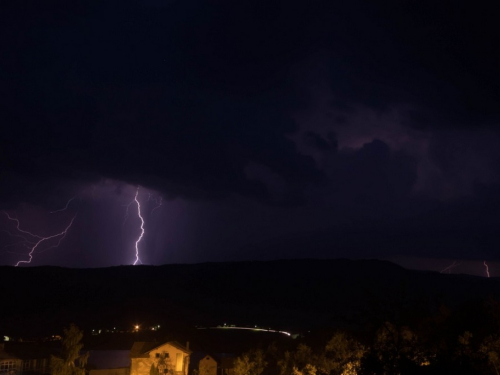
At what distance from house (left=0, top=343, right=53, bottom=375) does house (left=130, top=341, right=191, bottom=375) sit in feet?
31.2

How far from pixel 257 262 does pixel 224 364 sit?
126351 mm

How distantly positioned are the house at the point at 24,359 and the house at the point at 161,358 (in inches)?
374

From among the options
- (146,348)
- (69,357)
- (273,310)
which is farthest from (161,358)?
(273,310)

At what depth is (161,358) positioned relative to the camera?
41.1 metres

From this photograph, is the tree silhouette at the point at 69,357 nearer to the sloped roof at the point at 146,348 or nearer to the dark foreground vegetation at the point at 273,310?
the sloped roof at the point at 146,348

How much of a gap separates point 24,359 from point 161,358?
13052 millimetres

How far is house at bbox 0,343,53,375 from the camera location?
43.8 metres

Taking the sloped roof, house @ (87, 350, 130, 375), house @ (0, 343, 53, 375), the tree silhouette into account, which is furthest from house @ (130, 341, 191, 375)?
house @ (0, 343, 53, 375)

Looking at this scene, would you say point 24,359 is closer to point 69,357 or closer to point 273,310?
point 69,357

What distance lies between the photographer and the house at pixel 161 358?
41.7 metres

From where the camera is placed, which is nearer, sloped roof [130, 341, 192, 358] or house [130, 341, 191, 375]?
house [130, 341, 191, 375]

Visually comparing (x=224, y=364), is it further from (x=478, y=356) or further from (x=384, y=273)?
(x=384, y=273)

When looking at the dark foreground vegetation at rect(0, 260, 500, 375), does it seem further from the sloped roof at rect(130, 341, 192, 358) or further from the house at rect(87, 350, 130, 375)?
the sloped roof at rect(130, 341, 192, 358)

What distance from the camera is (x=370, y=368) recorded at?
48.4 feet
